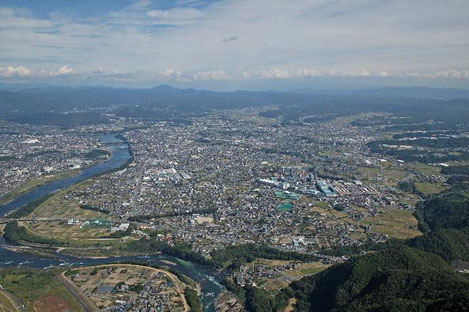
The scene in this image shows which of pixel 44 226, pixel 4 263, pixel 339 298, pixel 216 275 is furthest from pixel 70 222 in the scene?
pixel 339 298

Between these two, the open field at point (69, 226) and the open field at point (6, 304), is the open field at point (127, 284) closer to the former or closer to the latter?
the open field at point (6, 304)

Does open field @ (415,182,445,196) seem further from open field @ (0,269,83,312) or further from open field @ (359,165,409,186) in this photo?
open field @ (0,269,83,312)

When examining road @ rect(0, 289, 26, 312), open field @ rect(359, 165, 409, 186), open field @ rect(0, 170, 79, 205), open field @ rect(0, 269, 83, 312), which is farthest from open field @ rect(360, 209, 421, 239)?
open field @ rect(0, 170, 79, 205)

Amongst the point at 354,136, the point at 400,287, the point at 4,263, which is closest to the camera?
the point at 400,287

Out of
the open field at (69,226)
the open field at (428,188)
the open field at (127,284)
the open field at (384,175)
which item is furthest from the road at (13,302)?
the open field at (384,175)

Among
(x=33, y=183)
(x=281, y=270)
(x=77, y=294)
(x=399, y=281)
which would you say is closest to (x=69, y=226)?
(x=77, y=294)

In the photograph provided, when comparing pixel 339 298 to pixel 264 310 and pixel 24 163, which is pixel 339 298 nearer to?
pixel 264 310
